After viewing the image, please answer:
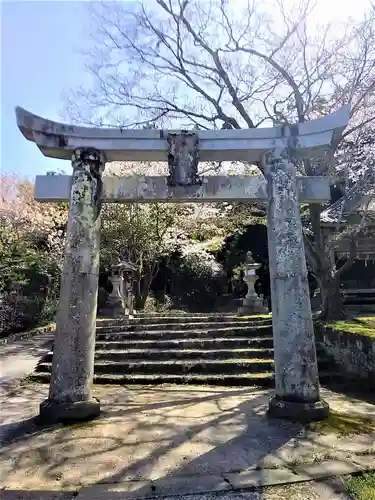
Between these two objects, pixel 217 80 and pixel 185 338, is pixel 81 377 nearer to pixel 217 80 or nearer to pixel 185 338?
pixel 185 338

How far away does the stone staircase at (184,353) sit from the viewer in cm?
769

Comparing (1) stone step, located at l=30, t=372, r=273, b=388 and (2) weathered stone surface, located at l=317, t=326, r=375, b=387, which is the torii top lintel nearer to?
(2) weathered stone surface, located at l=317, t=326, r=375, b=387

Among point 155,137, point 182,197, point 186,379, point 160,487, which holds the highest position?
point 155,137

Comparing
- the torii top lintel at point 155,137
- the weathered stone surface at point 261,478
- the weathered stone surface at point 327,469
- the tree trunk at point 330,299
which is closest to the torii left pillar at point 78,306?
the torii top lintel at point 155,137

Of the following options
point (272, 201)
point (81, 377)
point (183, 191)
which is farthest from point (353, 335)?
point (81, 377)

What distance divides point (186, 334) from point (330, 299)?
3844 mm

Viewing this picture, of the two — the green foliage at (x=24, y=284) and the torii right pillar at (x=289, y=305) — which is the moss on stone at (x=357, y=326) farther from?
the green foliage at (x=24, y=284)

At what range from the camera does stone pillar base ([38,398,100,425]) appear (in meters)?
4.73

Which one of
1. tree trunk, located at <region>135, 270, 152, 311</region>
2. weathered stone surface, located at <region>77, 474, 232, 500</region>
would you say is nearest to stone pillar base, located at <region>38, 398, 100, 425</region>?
weathered stone surface, located at <region>77, 474, 232, 500</region>

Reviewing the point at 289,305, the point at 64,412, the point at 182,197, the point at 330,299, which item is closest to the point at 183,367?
the point at 64,412

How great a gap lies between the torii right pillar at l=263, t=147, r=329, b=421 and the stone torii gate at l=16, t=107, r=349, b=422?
1 cm

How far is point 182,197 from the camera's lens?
5.58m

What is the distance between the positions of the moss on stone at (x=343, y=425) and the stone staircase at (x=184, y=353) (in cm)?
244

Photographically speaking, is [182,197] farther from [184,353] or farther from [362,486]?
[184,353]
